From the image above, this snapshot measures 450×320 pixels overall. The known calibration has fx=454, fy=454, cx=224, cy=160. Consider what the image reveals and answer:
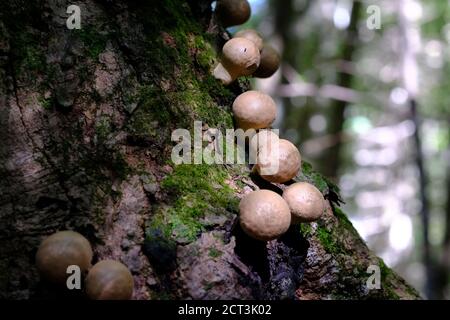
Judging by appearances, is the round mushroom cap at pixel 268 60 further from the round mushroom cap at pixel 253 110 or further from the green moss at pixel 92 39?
the green moss at pixel 92 39

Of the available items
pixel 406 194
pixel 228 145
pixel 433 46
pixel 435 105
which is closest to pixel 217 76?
pixel 228 145

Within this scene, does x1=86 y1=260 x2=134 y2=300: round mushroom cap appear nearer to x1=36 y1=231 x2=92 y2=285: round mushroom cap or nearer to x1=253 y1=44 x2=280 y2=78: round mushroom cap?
x1=36 y1=231 x2=92 y2=285: round mushroom cap

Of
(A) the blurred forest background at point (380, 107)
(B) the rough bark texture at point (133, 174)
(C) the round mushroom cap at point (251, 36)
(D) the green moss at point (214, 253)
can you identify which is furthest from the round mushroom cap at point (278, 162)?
(A) the blurred forest background at point (380, 107)

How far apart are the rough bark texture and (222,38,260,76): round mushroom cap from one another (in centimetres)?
12

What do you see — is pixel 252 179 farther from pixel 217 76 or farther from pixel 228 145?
pixel 217 76

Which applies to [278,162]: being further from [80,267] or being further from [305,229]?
[80,267]

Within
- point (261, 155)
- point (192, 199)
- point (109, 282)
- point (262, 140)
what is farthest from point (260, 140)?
point (109, 282)

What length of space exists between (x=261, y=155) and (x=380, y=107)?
800 cm

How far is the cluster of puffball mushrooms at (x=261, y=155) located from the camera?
2.12 meters

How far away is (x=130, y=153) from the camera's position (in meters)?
2.25

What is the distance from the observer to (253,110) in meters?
2.54

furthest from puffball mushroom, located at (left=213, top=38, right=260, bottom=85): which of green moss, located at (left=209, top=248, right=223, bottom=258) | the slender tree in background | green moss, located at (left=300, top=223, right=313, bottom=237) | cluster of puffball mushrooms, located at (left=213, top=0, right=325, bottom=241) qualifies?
the slender tree in background

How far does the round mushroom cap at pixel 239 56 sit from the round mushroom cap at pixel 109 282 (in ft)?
4.35
